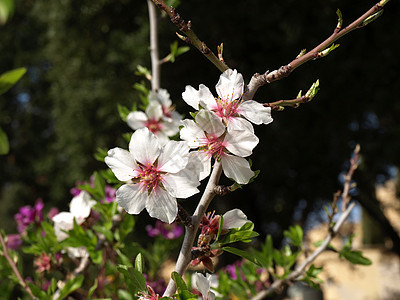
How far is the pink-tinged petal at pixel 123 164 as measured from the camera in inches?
34.0

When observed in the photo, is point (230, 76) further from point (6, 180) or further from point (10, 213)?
point (6, 180)

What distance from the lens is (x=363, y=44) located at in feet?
21.0

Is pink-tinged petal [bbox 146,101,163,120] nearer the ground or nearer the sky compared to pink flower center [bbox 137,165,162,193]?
nearer the sky

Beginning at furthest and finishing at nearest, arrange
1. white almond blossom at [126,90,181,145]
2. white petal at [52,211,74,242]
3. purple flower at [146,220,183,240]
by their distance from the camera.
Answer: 1. purple flower at [146,220,183,240]
2. white almond blossom at [126,90,181,145]
3. white petal at [52,211,74,242]

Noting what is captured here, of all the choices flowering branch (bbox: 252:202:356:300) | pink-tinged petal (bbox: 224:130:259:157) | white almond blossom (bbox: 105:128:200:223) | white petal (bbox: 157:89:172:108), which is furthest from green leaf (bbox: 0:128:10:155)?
flowering branch (bbox: 252:202:356:300)

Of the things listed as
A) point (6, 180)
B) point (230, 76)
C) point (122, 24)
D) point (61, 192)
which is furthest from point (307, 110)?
point (6, 180)

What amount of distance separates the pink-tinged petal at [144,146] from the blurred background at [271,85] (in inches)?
198

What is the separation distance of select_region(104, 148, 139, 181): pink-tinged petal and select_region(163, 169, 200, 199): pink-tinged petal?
78 mm

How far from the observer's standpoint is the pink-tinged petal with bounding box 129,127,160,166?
2.76 feet

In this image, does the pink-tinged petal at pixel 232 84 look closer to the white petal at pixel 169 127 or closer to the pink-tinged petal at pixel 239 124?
the pink-tinged petal at pixel 239 124

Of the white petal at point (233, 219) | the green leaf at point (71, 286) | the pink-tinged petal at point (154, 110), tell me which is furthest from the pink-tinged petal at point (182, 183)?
the pink-tinged petal at point (154, 110)

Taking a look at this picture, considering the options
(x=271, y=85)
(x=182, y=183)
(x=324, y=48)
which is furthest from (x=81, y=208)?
(x=271, y=85)

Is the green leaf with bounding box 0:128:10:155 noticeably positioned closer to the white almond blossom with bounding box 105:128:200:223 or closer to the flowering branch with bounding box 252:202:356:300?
the white almond blossom with bounding box 105:128:200:223

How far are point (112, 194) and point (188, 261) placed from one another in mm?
858
